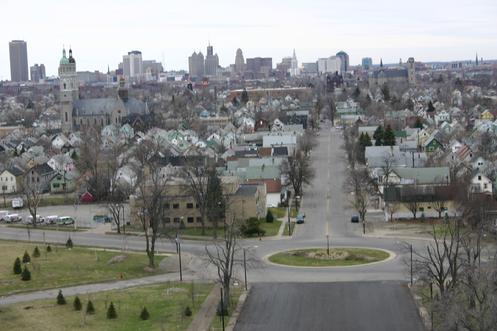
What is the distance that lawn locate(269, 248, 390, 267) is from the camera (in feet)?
114

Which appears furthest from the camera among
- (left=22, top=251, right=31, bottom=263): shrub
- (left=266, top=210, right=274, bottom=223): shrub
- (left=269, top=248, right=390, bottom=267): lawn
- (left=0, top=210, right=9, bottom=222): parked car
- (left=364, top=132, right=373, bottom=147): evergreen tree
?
(left=364, top=132, right=373, bottom=147): evergreen tree

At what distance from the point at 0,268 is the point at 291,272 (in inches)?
514

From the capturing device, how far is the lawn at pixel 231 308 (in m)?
25.9

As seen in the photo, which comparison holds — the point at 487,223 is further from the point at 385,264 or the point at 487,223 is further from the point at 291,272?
the point at 291,272

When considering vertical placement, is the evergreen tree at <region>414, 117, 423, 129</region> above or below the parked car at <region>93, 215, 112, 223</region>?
above

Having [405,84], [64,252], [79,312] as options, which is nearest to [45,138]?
[64,252]

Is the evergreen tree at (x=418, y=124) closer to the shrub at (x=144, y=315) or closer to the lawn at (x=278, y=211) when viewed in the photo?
the lawn at (x=278, y=211)

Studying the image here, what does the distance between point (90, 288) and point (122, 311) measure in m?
4.40

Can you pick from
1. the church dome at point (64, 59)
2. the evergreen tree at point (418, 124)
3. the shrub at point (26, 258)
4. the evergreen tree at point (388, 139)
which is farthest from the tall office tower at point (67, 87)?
the shrub at point (26, 258)

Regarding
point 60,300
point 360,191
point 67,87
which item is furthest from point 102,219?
point 67,87

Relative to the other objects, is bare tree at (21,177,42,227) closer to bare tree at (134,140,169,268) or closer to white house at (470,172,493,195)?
bare tree at (134,140,169,268)

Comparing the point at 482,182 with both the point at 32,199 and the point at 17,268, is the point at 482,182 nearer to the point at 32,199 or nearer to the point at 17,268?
the point at 17,268

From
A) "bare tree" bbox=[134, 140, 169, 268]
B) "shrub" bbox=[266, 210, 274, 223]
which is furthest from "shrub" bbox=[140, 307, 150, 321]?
"shrub" bbox=[266, 210, 274, 223]

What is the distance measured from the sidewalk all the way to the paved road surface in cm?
438
